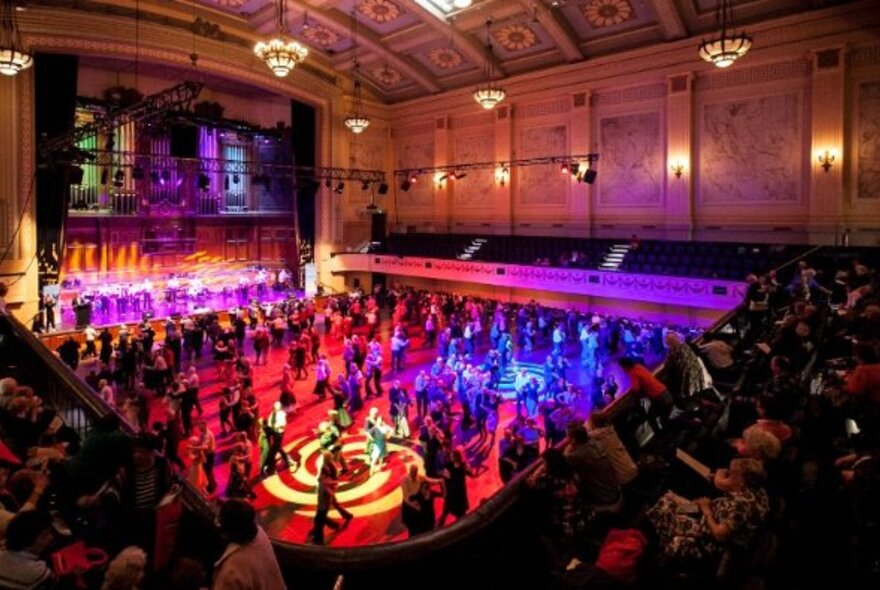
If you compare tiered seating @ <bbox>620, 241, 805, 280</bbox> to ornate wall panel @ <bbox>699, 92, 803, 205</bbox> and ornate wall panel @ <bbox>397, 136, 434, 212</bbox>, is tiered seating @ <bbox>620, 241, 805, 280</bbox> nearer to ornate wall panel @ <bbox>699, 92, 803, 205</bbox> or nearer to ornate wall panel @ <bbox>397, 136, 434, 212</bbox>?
ornate wall panel @ <bbox>699, 92, 803, 205</bbox>

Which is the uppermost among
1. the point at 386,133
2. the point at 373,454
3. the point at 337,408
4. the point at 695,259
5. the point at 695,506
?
the point at 386,133

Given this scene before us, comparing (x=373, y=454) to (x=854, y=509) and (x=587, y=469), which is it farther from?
(x=854, y=509)

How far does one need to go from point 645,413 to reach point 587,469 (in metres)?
1.78

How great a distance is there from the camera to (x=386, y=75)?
891 inches

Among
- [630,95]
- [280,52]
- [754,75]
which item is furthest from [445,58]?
[280,52]

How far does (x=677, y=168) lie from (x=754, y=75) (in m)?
2.89

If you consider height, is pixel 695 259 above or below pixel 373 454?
above

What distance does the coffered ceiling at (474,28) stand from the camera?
1547cm

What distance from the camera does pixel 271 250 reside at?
24.2m

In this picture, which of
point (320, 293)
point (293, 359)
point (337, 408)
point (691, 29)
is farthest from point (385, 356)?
point (691, 29)

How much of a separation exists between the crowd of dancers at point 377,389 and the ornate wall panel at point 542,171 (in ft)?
12.4

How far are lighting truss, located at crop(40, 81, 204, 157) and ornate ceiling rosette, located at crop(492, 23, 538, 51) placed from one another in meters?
9.55

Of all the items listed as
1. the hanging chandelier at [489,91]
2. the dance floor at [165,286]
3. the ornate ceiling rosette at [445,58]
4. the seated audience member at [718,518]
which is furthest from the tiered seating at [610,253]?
the seated audience member at [718,518]

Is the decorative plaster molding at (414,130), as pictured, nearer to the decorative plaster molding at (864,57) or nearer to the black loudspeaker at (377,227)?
the black loudspeaker at (377,227)
